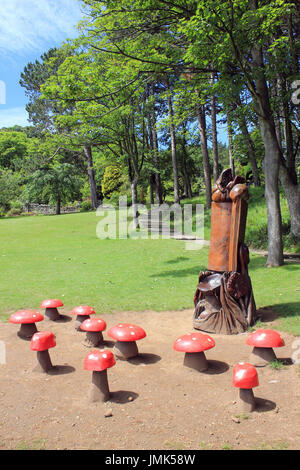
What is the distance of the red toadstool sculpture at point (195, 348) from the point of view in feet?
17.5

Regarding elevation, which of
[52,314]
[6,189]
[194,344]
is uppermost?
[6,189]

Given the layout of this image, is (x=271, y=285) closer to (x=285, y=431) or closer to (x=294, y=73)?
(x=285, y=431)

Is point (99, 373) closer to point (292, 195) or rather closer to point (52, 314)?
point (52, 314)

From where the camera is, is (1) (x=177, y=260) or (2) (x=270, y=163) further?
(1) (x=177, y=260)

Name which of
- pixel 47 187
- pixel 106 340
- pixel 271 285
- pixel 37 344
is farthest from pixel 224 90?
pixel 47 187

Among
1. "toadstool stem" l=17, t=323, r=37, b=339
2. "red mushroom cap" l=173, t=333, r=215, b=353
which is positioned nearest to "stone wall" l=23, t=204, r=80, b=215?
"toadstool stem" l=17, t=323, r=37, b=339

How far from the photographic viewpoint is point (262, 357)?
5.68 metres

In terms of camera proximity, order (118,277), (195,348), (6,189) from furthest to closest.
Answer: (6,189), (118,277), (195,348)

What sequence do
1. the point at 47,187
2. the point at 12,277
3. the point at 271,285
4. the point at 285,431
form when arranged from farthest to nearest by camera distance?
the point at 47,187, the point at 12,277, the point at 271,285, the point at 285,431

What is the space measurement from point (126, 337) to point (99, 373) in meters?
1.00

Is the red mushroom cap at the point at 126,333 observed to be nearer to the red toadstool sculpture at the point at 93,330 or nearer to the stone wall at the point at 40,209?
the red toadstool sculpture at the point at 93,330

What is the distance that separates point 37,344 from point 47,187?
116 feet

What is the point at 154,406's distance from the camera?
456cm

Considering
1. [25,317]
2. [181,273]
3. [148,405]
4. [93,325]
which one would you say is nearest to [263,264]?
[181,273]
